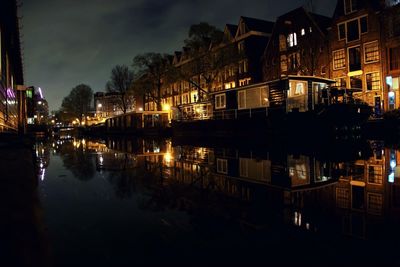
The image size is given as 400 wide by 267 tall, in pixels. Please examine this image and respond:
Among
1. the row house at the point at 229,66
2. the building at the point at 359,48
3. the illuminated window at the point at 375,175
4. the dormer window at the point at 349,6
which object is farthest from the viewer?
the row house at the point at 229,66

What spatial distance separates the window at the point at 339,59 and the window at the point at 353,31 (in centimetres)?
158

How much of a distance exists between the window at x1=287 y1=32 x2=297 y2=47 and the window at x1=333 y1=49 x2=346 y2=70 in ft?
19.6

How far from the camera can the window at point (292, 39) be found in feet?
139

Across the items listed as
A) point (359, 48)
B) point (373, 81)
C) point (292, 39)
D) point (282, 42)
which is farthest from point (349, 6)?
point (282, 42)

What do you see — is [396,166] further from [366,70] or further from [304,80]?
[366,70]

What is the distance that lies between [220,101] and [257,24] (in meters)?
23.3

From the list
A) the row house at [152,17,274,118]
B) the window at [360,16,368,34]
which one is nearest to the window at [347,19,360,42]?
the window at [360,16,368,34]

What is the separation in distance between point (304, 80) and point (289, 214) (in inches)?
960

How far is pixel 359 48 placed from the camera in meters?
35.8

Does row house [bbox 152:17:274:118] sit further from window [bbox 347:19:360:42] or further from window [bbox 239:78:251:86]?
window [bbox 347:19:360:42]

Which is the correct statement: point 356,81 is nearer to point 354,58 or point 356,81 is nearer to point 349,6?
point 354,58

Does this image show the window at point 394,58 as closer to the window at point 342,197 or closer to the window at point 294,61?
the window at point 294,61

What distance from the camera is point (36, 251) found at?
2.55m

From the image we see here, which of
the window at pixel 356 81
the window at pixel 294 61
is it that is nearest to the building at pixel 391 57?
the window at pixel 356 81
